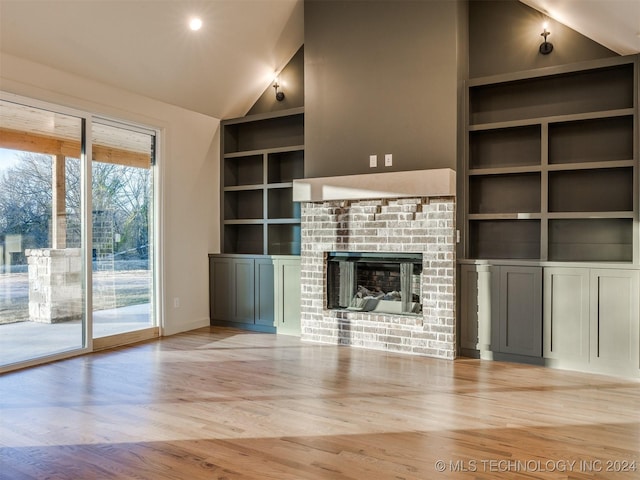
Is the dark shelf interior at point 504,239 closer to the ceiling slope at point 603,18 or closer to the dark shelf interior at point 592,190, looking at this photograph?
the dark shelf interior at point 592,190

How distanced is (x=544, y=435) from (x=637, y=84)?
295cm

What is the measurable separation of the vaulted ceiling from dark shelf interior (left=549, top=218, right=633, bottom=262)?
1460 millimetres

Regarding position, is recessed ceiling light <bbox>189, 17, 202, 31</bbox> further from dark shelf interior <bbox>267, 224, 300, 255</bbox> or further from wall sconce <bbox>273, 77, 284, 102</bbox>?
dark shelf interior <bbox>267, 224, 300, 255</bbox>

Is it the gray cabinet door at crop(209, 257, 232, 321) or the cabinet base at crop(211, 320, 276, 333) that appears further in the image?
the gray cabinet door at crop(209, 257, 232, 321)

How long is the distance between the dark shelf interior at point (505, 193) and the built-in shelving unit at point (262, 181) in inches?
78.8

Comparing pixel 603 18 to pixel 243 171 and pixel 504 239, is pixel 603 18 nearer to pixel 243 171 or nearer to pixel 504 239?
pixel 504 239

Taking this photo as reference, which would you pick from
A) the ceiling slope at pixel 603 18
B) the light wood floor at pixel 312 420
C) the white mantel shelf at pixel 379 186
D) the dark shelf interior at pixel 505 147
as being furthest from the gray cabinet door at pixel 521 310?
the ceiling slope at pixel 603 18

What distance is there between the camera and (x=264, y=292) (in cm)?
565

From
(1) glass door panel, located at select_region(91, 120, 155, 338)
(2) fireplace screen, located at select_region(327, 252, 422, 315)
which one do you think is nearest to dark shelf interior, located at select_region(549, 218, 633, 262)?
(2) fireplace screen, located at select_region(327, 252, 422, 315)

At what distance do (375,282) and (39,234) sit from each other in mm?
3123

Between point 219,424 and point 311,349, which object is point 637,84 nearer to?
point 311,349

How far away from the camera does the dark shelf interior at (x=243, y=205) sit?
6.18 metres

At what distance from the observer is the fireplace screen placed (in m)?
4.63

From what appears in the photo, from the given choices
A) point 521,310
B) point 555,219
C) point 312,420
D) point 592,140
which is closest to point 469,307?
point 521,310
